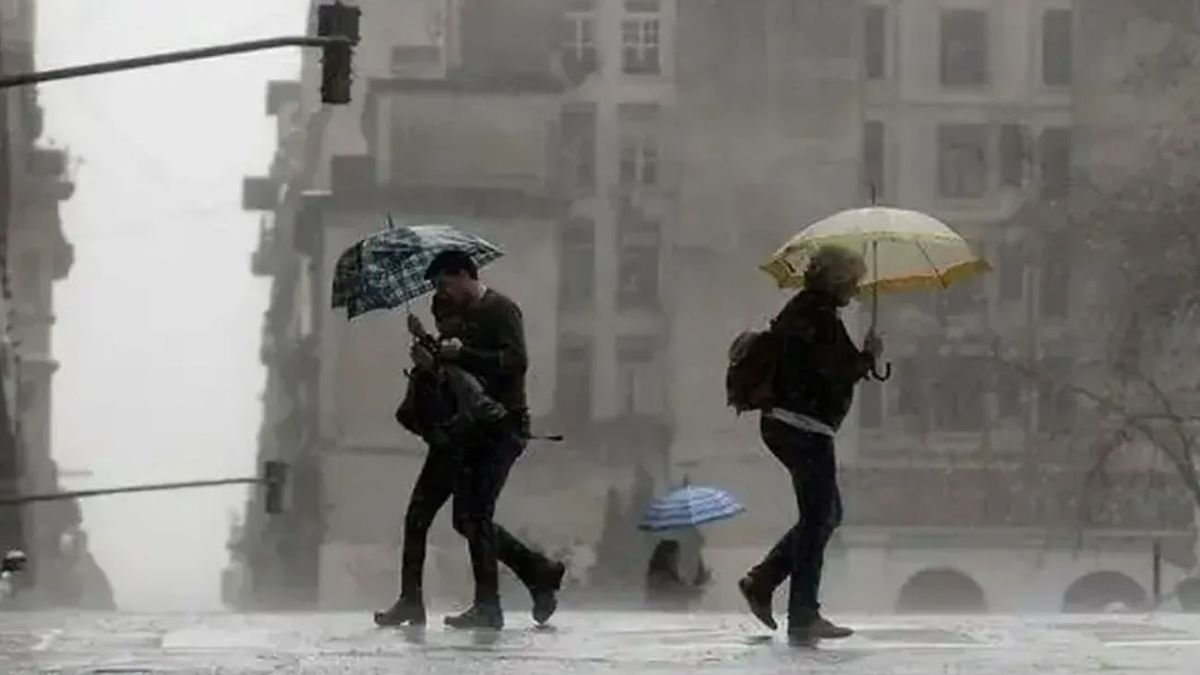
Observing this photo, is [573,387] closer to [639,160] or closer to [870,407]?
[639,160]

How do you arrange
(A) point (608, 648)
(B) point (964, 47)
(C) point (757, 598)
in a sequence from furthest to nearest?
(B) point (964, 47)
(C) point (757, 598)
(A) point (608, 648)

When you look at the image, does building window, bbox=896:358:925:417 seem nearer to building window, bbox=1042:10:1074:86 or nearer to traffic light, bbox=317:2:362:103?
building window, bbox=1042:10:1074:86

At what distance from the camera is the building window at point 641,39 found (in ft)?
157

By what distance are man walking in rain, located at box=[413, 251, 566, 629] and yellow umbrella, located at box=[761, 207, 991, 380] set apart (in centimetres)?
131

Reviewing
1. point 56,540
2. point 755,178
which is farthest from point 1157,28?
point 56,540

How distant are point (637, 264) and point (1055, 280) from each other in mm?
7570

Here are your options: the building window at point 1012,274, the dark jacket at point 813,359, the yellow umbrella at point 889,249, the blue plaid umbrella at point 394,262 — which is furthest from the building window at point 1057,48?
the dark jacket at point 813,359

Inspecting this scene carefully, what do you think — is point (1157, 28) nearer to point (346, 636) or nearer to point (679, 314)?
point (679, 314)

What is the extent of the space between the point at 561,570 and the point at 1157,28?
37.3m

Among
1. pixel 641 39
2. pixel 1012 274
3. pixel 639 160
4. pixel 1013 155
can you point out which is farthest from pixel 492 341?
pixel 1013 155

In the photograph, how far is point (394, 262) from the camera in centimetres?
1053

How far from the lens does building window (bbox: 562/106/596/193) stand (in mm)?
47875

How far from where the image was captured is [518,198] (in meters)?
47.4

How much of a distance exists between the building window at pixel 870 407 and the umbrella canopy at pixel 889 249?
3512cm
